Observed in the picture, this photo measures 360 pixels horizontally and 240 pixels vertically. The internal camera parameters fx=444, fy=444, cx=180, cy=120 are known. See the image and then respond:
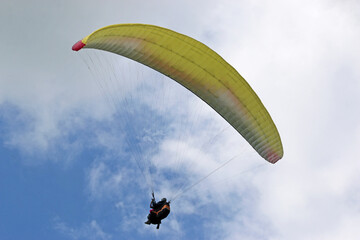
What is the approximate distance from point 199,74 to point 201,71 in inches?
9.7

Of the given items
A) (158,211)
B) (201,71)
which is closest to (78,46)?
(201,71)

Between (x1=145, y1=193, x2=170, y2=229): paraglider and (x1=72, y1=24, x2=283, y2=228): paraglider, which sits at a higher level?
(x1=72, y1=24, x2=283, y2=228): paraglider

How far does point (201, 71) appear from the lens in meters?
24.0

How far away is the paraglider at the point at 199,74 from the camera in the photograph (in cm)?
2158

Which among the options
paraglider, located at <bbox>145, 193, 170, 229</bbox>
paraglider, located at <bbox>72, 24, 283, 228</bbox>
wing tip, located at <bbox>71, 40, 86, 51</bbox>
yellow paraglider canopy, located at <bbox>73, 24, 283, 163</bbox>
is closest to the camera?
wing tip, located at <bbox>71, 40, 86, 51</bbox>

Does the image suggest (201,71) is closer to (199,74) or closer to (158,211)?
(199,74)

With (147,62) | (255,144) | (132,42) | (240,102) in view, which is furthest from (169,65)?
(255,144)

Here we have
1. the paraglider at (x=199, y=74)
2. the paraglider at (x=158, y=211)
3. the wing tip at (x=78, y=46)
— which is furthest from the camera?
the paraglider at (x=158, y=211)

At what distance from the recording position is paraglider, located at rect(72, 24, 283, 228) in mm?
21578

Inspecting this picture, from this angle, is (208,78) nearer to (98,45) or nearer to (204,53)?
(204,53)

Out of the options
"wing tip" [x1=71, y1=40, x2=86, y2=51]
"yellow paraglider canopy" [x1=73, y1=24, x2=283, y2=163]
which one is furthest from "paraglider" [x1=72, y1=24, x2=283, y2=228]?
"wing tip" [x1=71, y1=40, x2=86, y2=51]

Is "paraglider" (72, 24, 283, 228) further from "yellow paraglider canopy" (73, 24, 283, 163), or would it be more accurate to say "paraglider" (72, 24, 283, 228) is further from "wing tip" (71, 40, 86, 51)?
"wing tip" (71, 40, 86, 51)

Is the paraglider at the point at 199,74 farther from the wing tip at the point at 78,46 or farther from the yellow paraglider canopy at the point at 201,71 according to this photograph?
the wing tip at the point at 78,46

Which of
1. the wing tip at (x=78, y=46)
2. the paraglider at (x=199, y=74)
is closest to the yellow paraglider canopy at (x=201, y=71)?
the paraglider at (x=199, y=74)
